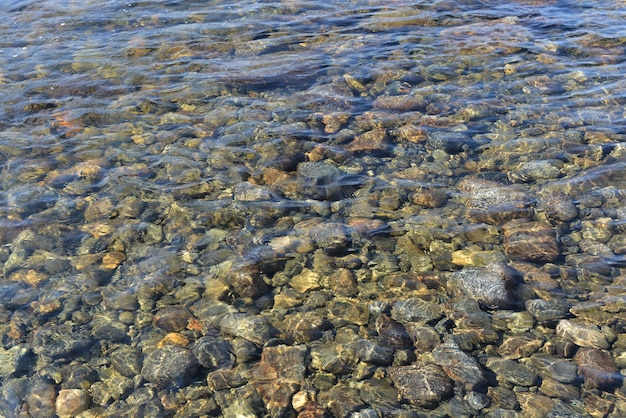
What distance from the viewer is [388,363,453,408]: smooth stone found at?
523 centimetres

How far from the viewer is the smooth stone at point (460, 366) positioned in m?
5.34

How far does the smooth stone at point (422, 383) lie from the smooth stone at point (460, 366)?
0.08 meters

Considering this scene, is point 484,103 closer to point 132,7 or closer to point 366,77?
point 366,77

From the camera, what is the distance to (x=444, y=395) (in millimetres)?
5242

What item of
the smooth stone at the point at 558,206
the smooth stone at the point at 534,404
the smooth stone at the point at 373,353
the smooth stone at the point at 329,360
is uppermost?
the smooth stone at the point at 558,206

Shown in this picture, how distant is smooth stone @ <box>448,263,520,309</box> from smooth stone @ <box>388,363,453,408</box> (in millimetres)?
1105

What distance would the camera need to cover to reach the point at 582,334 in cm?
570

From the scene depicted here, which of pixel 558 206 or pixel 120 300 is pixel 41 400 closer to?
pixel 120 300

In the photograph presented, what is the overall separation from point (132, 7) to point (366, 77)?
7.43 meters

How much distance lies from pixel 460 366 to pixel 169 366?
111 inches

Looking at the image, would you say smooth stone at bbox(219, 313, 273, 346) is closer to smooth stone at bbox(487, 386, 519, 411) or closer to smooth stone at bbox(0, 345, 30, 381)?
smooth stone at bbox(0, 345, 30, 381)

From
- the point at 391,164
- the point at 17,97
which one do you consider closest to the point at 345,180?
the point at 391,164

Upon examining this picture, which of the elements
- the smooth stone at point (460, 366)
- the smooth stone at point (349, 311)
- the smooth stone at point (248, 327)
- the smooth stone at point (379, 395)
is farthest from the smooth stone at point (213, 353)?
the smooth stone at point (460, 366)

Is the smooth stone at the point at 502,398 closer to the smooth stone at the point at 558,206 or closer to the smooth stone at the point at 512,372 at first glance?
the smooth stone at the point at 512,372
